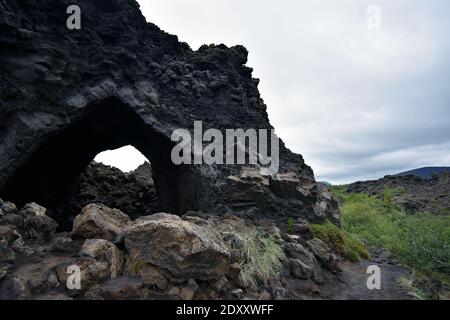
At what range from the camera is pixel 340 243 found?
9.54m

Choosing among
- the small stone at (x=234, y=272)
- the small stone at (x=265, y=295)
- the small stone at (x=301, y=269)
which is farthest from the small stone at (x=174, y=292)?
the small stone at (x=301, y=269)

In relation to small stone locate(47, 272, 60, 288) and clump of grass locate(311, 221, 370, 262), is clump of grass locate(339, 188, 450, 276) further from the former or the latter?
small stone locate(47, 272, 60, 288)

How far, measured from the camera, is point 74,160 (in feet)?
42.8

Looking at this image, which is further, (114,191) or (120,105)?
(114,191)

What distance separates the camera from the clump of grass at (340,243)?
9.14 metres

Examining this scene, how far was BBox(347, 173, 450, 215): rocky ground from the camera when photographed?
21984mm

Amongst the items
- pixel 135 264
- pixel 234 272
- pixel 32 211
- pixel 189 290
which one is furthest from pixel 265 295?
pixel 32 211

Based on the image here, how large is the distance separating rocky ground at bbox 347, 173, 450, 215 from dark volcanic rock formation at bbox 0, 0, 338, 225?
13.3 m

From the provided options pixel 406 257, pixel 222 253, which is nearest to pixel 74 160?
pixel 222 253

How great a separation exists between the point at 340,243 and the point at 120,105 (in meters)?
8.51

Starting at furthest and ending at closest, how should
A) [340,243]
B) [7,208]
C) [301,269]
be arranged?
[340,243], [301,269], [7,208]

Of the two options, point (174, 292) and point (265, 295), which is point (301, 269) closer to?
point (265, 295)

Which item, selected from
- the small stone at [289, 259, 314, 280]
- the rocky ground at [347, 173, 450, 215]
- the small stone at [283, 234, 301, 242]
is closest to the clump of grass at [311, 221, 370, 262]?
the small stone at [283, 234, 301, 242]
